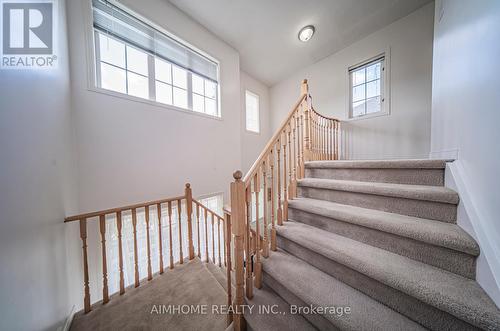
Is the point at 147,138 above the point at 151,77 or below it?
below

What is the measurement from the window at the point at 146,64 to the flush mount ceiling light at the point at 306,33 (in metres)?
1.83

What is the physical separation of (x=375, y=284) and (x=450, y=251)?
397mm

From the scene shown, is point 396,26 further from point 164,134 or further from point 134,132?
point 134,132

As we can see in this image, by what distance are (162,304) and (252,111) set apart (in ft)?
13.7

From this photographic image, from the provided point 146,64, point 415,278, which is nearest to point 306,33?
point 146,64

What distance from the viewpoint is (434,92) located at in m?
1.46

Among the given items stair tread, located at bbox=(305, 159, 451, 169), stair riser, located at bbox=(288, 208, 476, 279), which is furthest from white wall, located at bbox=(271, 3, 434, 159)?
stair riser, located at bbox=(288, 208, 476, 279)

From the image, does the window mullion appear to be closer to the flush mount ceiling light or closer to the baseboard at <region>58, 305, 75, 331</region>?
the baseboard at <region>58, 305, 75, 331</region>

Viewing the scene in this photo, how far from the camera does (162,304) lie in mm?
1447

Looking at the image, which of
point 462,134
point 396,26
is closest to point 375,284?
point 462,134

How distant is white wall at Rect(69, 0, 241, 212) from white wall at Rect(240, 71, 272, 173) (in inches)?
30.1

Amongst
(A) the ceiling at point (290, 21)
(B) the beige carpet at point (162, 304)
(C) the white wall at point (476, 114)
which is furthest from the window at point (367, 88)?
(B) the beige carpet at point (162, 304)

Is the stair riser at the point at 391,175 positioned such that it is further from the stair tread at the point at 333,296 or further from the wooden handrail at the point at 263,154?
the stair tread at the point at 333,296

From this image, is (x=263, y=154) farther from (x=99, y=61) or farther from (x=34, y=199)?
(x=99, y=61)
